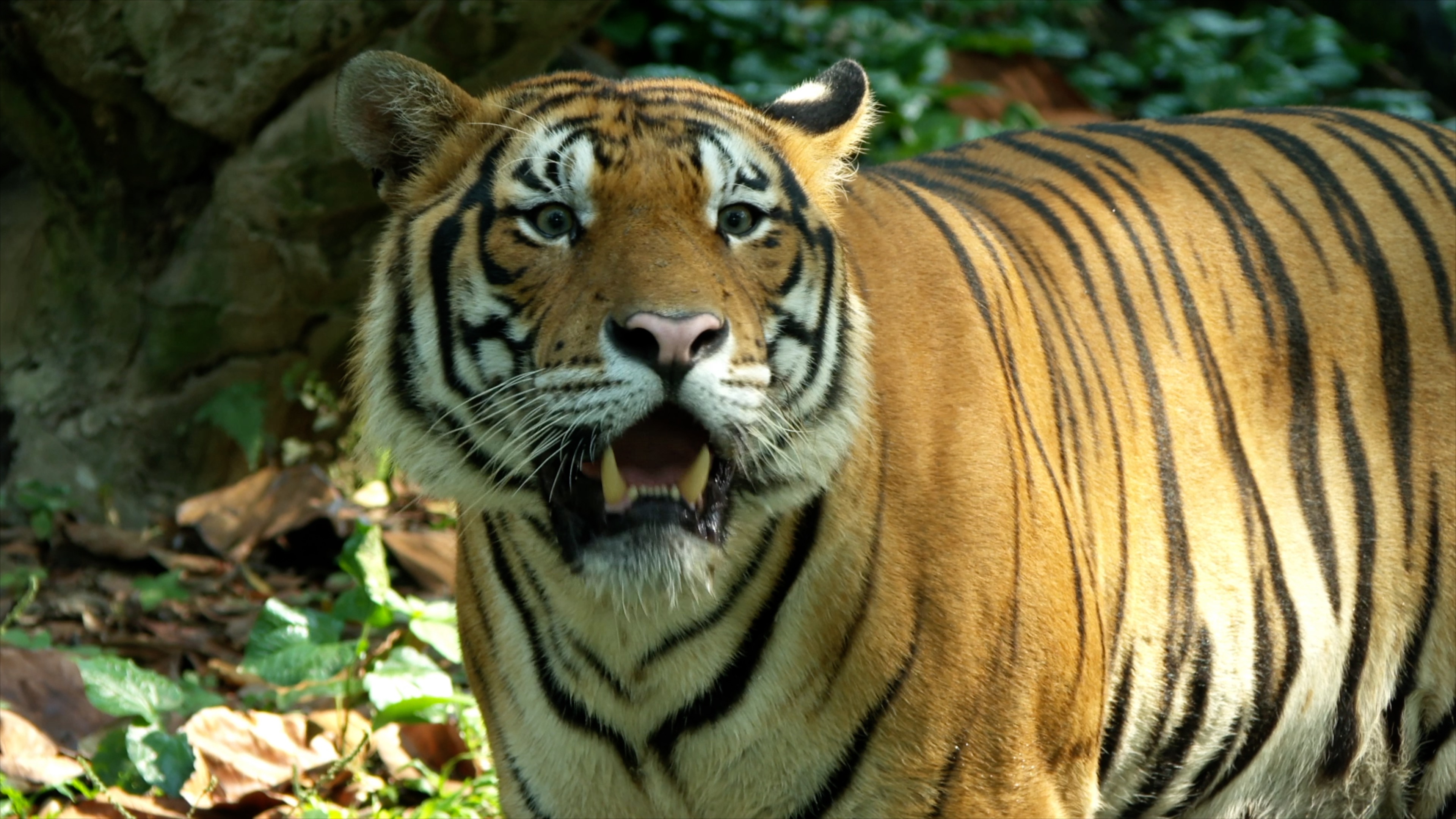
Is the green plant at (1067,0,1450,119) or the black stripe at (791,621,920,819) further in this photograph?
Result: the green plant at (1067,0,1450,119)

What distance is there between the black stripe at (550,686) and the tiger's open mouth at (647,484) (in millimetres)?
293

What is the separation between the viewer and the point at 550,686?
2414 mm

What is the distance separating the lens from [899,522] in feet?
7.58

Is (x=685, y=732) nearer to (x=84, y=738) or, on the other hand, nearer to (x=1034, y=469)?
(x=1034, y=469)

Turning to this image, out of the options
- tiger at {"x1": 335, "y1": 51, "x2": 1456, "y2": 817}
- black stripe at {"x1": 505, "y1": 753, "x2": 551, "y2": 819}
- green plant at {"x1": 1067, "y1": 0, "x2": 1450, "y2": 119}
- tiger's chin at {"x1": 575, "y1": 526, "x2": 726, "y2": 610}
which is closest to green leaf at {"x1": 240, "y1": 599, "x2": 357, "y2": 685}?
tiger at {"x1": 335, "y1": 51, "x2": 1456, "y2": 817}

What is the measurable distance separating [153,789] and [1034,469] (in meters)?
1.91

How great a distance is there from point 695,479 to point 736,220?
0.38 meters

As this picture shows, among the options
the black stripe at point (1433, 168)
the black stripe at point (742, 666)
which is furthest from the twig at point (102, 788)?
the black stripe at point (1433, 168)

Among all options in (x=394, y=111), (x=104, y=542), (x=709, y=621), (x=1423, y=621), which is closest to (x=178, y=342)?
(x=104, y=542)

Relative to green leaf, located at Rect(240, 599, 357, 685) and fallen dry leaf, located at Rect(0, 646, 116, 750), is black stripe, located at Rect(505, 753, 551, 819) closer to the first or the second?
green leaf, located at Rect(240, 599, 357, 685)

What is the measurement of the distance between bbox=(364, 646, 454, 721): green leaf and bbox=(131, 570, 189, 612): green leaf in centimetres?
98

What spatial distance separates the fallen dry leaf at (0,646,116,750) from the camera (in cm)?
337

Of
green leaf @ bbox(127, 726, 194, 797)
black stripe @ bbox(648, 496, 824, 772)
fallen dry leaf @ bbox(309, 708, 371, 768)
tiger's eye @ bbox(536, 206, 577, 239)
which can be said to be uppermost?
tiger's eye @ bbox(536, 206, 577, 239)

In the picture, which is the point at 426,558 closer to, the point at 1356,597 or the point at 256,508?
the point at 256,508
